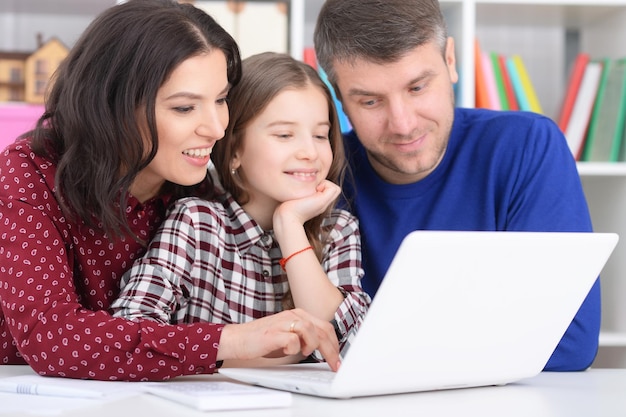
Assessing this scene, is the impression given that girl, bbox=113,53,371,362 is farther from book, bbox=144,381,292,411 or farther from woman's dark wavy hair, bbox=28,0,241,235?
book, bbox=144,381,292,411

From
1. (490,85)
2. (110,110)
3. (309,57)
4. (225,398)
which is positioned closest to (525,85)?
(490,85)

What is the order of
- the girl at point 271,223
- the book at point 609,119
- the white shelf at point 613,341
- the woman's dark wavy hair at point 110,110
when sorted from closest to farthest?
the woman's dark wavy hair at point 110,110, the girl at point 271,223, the white shelf at point 613,341, the book at point 609,119

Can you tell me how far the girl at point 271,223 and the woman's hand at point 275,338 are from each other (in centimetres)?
27

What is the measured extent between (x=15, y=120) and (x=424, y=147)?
139 cm

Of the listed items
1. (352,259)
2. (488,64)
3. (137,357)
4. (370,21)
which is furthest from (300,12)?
(137,357)

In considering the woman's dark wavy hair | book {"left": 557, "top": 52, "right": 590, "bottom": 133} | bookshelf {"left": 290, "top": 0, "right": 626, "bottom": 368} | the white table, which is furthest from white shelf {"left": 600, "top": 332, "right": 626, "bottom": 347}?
the woman's dark wavy hair

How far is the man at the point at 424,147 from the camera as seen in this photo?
1683mm

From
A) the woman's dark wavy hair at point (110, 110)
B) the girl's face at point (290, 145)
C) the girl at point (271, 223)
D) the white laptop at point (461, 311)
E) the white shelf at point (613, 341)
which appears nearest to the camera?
the white laptop at point (461, 311)

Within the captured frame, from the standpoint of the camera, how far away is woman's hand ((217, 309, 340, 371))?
117 cm

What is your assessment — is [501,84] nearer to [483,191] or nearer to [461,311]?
[483,191]

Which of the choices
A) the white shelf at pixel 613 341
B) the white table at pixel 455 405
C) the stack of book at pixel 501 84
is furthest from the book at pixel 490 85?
the white table at pixel 455 405

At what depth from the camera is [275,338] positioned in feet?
3.84

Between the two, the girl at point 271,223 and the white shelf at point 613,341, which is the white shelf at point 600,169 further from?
the girl at point 271,223

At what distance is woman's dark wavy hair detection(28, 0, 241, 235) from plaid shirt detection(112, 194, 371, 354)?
11cm
